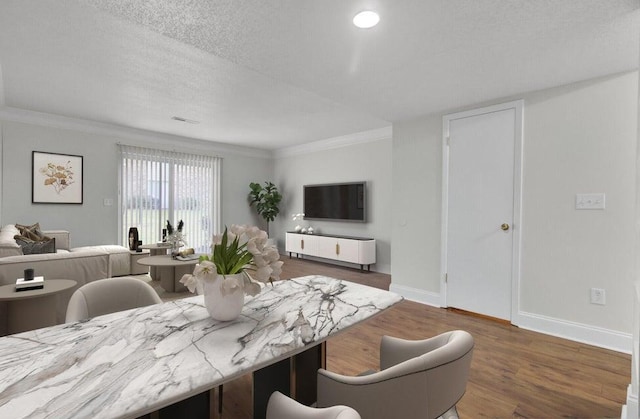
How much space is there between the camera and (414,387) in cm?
92

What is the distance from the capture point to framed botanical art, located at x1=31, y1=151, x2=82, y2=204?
470 centimetres

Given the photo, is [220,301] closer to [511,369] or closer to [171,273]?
[511,369]

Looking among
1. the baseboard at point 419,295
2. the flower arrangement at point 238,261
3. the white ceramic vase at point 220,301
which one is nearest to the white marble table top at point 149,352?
the white ceramic vase at point 220,301

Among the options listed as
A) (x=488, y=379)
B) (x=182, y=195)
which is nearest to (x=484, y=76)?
(x=488, y=379)

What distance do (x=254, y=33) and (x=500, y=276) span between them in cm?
302

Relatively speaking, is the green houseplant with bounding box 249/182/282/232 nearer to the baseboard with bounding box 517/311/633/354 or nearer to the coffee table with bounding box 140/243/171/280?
the coffee table with bounding box 140/243/171/280

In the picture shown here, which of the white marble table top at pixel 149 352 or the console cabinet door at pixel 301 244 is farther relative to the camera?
the console cabinet door at pixel 301 244

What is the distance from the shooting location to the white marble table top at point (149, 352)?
2.25 ft

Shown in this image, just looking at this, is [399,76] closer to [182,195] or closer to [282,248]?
[182,195]

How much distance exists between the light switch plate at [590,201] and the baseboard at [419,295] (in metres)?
1.61

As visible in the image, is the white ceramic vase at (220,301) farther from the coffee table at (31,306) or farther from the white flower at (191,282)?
the coffee table at (31,306)

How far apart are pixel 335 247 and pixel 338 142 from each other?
6.70 ft

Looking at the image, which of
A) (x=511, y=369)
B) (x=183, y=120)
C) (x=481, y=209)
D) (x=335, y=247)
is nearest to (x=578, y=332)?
(x=511, y=369)

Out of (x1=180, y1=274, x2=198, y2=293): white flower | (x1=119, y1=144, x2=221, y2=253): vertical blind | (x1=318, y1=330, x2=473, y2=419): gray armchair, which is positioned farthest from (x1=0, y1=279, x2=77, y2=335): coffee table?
(x1=119, y1=144, x2=221, y2=253): vertical blind
